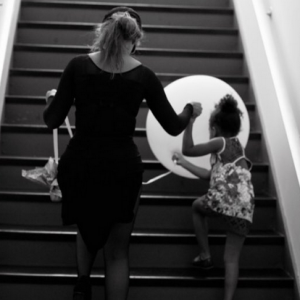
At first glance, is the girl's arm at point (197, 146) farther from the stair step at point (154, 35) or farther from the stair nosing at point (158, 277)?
the stair step at point (154, 35)

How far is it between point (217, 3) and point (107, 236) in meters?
3.91

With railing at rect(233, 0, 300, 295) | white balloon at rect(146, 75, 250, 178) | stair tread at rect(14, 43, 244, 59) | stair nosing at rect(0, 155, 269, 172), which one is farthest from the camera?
stair tread at rect(14, 43, 244, 59)

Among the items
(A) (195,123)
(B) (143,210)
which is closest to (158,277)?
(B) (143,210)

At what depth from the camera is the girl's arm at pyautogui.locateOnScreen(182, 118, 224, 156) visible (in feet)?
12.4

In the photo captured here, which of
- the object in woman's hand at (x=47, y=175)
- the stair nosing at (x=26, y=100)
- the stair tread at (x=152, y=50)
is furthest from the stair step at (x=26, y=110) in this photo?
the object in woman's hand at (x=47, y=175)

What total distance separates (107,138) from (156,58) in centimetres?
258

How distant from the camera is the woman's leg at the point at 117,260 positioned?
3.21 m

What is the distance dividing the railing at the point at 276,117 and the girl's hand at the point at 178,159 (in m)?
0.68

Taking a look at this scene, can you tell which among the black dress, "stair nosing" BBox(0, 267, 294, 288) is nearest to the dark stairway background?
"stair nosing" BBox(0, 267, 294, 288)

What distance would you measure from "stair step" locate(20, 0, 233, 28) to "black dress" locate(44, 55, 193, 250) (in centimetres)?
307

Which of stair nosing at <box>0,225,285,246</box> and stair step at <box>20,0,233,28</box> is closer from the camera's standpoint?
stair nosing at <box>0,225,285,246</box>

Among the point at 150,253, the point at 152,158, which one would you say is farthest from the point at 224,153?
the point at 152,158

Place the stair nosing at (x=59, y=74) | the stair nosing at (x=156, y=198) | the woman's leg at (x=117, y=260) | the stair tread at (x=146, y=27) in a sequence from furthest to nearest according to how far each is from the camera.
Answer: the stair tread at (x=146, y=27) → the stair nosing at (x=59, y=74) → the stair nosing at (x=156, y=198) → the woman's leg at (x=117, y=260)

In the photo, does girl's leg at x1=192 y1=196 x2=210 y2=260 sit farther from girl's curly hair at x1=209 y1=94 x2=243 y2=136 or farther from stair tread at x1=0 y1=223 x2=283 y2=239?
girl's curly hair at x1=209 y1=94 x2=243 y2=136
